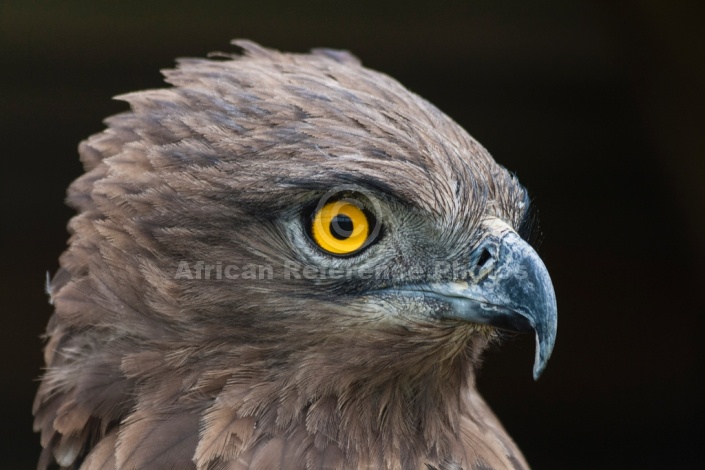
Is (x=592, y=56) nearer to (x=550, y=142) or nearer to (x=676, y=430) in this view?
(x=550, y=142)

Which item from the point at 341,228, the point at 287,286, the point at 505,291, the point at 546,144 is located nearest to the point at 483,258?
the point at 505,291

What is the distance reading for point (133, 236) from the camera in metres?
2.61

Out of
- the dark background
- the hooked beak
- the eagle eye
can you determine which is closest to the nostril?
the hooked beak

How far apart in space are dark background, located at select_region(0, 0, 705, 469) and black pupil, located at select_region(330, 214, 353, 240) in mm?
3098

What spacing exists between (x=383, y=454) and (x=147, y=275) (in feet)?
2.79

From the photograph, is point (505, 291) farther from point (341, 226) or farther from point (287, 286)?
point (287, 286)

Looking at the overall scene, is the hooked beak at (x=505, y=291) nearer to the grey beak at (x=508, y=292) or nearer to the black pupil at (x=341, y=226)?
the grey beak at (x=508, y=292)

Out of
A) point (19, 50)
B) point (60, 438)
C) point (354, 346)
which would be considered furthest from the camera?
point (19, 50)

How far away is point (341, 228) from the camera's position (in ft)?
8.25

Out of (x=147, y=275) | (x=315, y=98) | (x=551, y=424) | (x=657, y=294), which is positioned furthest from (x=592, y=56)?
(x=147, y=275)

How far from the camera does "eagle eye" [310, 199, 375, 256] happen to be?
8.21 feet

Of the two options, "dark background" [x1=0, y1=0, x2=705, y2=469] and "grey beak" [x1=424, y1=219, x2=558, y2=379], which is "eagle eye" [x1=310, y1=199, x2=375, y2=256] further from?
"dark background" [x1=0, y1=0, x2=705, y2=469]

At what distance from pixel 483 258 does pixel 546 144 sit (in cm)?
453

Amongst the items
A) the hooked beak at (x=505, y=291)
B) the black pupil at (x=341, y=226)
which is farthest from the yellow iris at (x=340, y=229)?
the hooked beak at (x=505, y=291)
